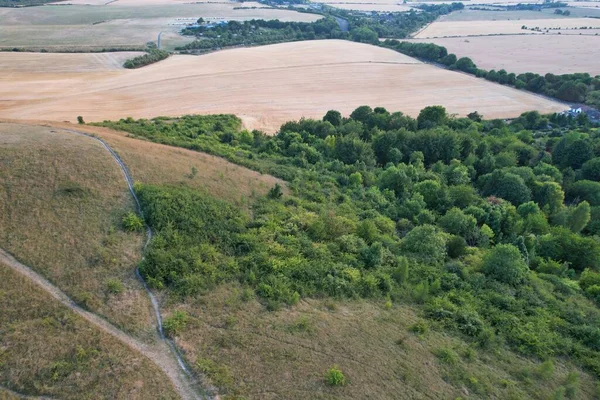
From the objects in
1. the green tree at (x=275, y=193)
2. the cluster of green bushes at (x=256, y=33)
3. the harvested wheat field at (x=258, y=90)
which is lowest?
the green tree at (x=275, y=193)

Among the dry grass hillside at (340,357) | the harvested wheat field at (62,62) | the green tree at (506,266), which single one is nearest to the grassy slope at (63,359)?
the dry grass hillside at (340,357)

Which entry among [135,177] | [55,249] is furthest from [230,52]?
[55,249]

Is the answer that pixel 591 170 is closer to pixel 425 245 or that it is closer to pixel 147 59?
pixel 425 245

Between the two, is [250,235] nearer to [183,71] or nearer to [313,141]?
[313,141]

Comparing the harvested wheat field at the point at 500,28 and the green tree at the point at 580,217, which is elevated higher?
the harvested wheat field at the point at 500,28

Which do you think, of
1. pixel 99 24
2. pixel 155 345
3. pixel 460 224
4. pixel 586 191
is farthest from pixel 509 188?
pixel 99 24

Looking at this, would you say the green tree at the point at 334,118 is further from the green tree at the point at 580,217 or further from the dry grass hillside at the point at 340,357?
the dry grass hillside at the point at 340,357
